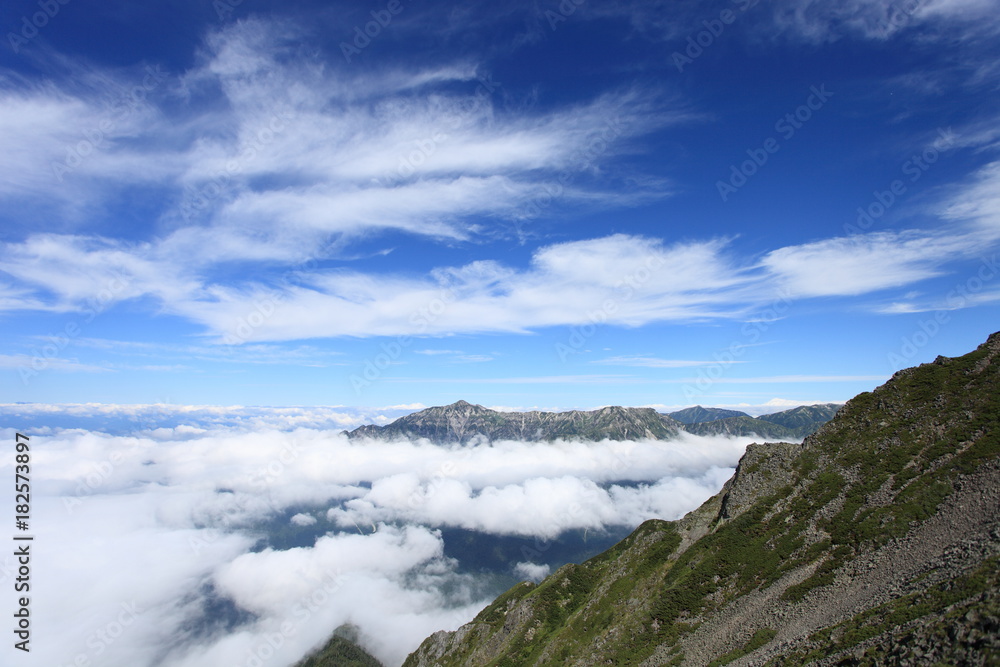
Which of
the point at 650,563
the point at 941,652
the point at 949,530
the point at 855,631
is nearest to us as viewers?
the point at 941,652

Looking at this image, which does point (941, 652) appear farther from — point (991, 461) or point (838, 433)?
point (838, 433)

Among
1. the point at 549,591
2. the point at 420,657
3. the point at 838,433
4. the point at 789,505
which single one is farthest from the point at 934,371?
the point at 420,657

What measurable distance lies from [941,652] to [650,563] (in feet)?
227

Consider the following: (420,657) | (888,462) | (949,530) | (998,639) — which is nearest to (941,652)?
(998,639)

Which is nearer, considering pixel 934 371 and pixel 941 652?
pixel 941 652

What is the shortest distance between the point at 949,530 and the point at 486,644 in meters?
124

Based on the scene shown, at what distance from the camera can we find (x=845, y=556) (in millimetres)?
50938

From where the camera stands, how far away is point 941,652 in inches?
960

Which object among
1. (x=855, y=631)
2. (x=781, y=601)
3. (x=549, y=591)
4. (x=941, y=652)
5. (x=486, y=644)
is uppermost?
(x=941, y=652)

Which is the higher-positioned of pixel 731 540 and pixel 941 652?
pixel 941 652

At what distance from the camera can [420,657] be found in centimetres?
16275

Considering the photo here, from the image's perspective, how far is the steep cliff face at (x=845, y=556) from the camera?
32.2 meters

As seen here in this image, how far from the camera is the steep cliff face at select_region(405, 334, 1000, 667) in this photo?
105 feet

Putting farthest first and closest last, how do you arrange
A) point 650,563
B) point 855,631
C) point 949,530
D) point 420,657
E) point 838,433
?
point 420,657
point 650,563
point 838,433
point 949,530
point 855,631
